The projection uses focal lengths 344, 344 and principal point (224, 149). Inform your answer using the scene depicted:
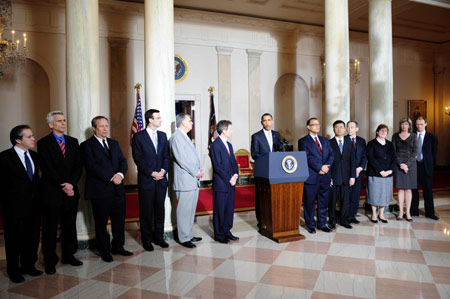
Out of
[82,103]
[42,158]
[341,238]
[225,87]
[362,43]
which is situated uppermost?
[362,43]

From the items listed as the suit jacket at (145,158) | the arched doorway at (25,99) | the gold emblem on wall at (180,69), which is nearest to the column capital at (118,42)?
the gold emblem on wall at (180,69)

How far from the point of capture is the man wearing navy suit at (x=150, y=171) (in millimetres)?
4426

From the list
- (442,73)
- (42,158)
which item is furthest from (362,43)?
(42,158)

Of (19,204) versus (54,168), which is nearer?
(19,204)

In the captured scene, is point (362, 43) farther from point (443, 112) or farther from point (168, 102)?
point (168, 102)

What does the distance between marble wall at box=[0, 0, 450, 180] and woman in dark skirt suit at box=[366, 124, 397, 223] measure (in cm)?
561

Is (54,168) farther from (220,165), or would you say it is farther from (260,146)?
(260,146)

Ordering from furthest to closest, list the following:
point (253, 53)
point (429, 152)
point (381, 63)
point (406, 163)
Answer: point (253, 53) → point (381, 63) → point (429, 152) → point (406, 163)

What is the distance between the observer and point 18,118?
8.72 m

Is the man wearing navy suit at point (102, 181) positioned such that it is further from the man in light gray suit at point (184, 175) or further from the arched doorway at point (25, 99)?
the arched doorway at point (25, 99)

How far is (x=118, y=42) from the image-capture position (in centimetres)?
940

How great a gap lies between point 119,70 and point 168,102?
17.2ft

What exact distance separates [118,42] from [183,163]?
6242 millimetres

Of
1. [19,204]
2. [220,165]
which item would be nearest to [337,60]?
[220,165]
